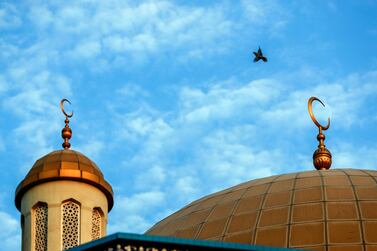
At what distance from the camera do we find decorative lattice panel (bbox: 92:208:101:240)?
31123mm

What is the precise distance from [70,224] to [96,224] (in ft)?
2.41

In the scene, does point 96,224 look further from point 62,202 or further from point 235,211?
point 235,211

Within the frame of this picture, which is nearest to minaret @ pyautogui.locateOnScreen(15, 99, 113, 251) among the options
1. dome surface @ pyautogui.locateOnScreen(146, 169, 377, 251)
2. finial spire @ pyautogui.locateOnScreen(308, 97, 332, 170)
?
dome surface @ pyautogui.locateOnScreen(146, 169, 377, 251)

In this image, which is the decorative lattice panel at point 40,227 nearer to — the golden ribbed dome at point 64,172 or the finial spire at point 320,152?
the golden ribbed dome at point 64,172

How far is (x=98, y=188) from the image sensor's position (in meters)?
31.7

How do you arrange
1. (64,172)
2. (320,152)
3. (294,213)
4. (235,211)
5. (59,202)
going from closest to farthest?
(294,213)
(59,202)
(64,172)
(235,211)
(320,152)

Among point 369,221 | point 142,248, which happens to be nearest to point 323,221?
point 369,221

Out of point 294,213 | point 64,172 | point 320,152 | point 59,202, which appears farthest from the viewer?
point 320,152

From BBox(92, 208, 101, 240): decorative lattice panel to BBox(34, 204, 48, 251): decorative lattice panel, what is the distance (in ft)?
3.29

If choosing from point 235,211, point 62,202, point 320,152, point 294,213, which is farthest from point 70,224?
point 320,152

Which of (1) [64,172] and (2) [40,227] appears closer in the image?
(2) [40,227]

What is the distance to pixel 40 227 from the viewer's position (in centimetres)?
3078

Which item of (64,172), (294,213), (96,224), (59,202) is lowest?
(294,213)

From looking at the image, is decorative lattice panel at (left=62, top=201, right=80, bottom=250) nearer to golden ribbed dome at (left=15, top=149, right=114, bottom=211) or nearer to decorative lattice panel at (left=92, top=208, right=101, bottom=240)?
decorative lattice panel at (left=92, top=208, right=101, bottom=240)
